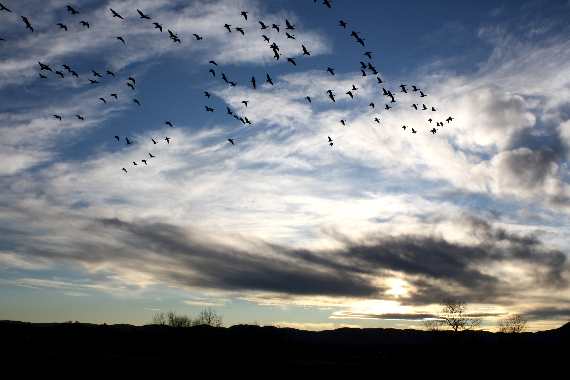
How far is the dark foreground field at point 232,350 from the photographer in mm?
41375

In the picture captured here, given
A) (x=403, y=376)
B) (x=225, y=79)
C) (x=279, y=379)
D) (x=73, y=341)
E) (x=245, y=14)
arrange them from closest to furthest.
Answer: (x=245, y=14)
(x=279, y=379)
(x=225, y=79)
(x=403, y=376)
(x=73, y=341)

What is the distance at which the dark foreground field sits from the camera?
1629 inches

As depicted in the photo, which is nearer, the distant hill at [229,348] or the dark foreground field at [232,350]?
the dark foreground field at [232,350]

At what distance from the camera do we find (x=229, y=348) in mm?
63344

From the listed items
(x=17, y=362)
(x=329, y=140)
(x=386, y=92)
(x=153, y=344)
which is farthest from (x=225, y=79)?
(x=153, y=344)

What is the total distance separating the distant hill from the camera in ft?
140

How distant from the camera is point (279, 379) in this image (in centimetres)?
3306

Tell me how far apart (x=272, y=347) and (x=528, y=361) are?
41.6m

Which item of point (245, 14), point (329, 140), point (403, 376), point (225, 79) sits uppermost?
point (245, 14)

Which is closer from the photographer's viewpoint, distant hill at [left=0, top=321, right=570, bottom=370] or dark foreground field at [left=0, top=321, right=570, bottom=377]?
dark foreground field at [left=0, top=321, right=570, bottom=377]

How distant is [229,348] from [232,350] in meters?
2.76

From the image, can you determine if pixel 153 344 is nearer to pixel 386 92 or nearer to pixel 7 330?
pixel 7 330

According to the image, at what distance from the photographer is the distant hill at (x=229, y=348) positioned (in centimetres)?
4259

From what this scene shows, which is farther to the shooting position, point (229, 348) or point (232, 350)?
point (229, 348)
